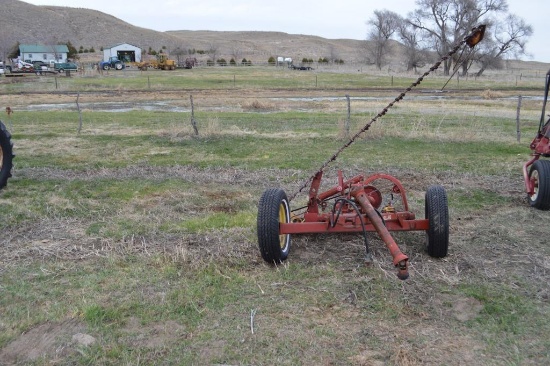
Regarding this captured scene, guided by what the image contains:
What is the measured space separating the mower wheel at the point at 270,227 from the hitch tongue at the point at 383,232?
853mm

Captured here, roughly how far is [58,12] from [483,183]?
134 metres

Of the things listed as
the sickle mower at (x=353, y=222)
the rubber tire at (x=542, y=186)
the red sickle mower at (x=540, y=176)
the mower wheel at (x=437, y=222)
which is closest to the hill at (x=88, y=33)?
the red sickle mower at (x=540, y=176)

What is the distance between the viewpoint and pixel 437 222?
5453 millimetres

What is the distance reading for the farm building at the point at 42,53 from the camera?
252 feet

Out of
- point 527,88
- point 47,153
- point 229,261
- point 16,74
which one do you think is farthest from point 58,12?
point 229,261

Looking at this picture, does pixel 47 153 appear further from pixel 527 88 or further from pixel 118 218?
pixel 527 88

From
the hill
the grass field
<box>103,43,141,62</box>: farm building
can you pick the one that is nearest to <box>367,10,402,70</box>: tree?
the hill

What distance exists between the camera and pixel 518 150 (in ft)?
41.2

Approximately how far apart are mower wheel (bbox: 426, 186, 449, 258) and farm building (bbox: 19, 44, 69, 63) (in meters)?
80.6

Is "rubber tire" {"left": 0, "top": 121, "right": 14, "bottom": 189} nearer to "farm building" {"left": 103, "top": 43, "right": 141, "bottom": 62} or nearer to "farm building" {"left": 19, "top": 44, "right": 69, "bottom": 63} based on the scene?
"farm building" {"left": 103, "top": 43, "right": 141, "bottom": 62}

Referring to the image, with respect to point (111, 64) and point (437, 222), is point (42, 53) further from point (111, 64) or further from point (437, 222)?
point (437, 222)

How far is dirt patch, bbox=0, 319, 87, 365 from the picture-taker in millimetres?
3939

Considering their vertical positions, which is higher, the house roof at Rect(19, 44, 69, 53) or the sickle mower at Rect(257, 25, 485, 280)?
the house roof at Rect(19, 44, 69, 53)

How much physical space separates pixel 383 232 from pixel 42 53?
274ft
